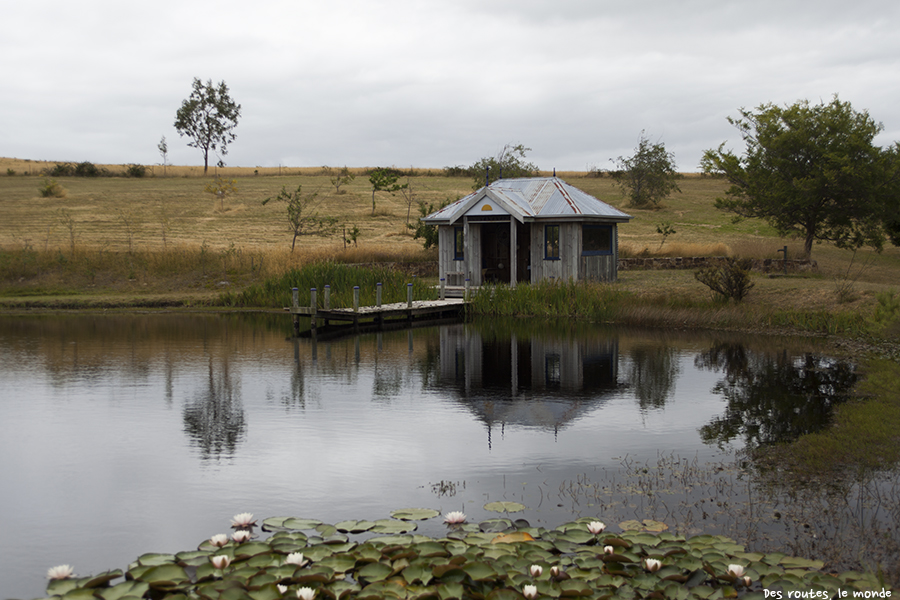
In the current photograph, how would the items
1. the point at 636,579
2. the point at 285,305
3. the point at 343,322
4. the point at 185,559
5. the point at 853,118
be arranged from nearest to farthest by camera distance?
1. the point at 636,579
2. the point at 185,559
3. the point at 343,322
4. the point at 285,305
5. the point at 853,118

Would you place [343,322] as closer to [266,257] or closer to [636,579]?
[266,257]

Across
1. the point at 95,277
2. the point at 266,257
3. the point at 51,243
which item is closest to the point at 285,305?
the point at 266,257

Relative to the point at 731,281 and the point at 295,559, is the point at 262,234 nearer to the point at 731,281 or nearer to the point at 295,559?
the point at 731,281

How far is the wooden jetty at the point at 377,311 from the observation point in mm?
22453

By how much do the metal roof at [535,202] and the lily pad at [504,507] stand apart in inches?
771

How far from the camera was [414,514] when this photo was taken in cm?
721

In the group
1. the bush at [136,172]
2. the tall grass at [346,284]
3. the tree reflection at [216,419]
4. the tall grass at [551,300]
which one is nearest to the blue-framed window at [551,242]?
the tall grass at [551,300]

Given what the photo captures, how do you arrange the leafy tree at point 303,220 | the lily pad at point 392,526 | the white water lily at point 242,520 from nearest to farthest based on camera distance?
the white water lily at point 242,520 < the lily pad at point 392,526 < the leafy tree at point 303,220

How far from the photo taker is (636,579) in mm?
5688

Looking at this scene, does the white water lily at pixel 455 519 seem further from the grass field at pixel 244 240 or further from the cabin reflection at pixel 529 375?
the grass field at pixel 244 240

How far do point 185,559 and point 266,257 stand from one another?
27795 mm

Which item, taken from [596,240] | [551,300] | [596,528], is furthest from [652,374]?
[596,240]

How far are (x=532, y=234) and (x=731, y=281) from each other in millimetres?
7913

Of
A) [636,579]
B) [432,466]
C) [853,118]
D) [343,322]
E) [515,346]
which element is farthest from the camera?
[853,118]
